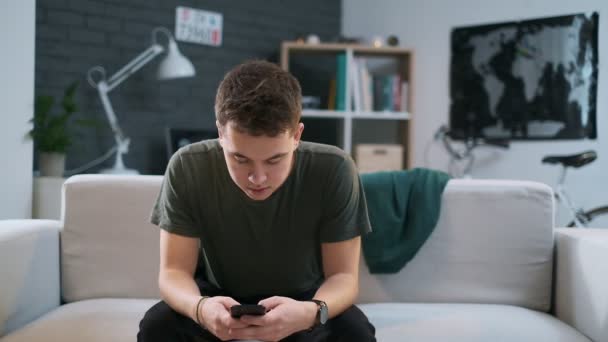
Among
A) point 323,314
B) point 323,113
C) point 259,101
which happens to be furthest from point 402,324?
point 323,113

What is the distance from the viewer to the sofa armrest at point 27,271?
1.53m

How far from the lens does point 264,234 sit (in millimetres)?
A: 1427

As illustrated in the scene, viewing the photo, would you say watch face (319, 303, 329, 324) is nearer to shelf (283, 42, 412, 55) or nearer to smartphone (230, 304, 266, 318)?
smartphone (230, 304, 266, 318)

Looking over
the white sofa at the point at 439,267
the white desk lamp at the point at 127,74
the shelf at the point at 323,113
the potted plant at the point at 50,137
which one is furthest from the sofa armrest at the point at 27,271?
the shelf at the point at 323,113

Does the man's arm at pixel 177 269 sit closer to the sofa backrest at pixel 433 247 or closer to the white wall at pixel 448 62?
the sofa backrest at pixel 433 247

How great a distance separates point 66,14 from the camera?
3484 millimetres

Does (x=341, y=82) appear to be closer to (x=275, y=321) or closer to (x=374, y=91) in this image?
(x=374, y=91)

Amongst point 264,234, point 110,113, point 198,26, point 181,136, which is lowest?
point 264,234

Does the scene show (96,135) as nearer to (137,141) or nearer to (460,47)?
(137,141)

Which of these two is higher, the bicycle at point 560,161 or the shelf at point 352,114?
the shelf at point 352,114

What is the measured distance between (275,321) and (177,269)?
317 millimetres

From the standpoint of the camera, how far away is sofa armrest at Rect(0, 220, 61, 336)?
1529 mm

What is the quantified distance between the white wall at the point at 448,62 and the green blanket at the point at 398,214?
223 centimetres

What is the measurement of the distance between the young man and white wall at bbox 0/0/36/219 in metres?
1.73
